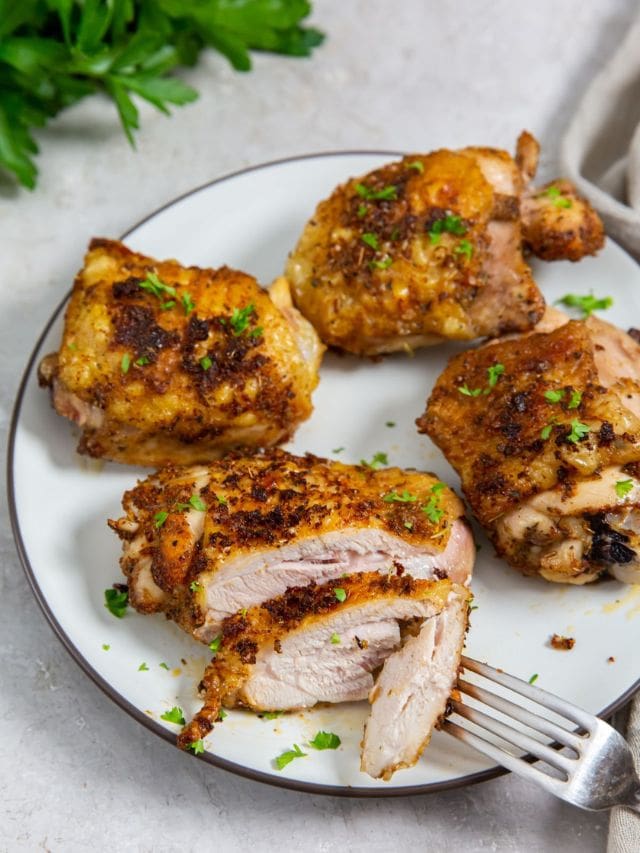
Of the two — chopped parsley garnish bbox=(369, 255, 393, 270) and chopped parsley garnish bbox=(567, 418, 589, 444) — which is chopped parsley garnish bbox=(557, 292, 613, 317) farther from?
chopped parsley garnish bbox=(567, 418, 589, 444)

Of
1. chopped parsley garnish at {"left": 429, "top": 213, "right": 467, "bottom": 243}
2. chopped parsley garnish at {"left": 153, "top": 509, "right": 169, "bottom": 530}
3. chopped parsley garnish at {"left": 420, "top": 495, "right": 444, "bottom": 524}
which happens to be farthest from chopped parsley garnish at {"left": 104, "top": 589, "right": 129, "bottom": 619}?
chopped parsley garnish at {"left": 429, "top": 213, "right": 467, "bottom": 243}

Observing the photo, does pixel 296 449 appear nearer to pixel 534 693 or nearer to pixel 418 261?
pixel 418 261

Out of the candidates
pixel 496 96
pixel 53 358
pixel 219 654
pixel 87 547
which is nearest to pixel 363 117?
pixel 496 96

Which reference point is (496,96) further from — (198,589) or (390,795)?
(390,795)

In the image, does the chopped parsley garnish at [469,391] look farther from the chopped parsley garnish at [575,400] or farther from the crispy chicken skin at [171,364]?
the crispy chicken skin at [171,364]

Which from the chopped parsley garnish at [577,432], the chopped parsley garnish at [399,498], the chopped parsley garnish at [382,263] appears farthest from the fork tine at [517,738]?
the chopped parsley garnish at [382,263]

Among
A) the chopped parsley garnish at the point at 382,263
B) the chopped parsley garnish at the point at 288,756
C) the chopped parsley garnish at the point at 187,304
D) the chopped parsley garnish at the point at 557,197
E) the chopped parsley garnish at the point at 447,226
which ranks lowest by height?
the chopped parsley garnish at the point at 288,756
